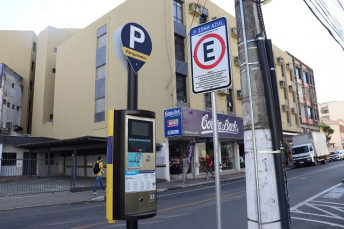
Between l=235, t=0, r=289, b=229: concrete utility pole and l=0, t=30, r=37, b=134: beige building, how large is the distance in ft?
141

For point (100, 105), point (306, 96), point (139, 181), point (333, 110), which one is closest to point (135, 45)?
point (139, 181)

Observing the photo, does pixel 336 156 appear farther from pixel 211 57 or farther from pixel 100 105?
pixel 211 57

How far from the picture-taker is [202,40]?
10.2 ft

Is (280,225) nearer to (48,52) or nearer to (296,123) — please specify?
(48,52)

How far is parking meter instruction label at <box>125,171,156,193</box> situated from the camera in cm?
308

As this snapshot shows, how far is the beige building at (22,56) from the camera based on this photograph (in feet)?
133

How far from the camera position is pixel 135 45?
11.9 feet

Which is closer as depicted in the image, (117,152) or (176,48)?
(117,152)

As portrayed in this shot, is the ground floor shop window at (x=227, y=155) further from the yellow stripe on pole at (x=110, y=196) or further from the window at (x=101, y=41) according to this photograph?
the yellow stripe on pole at (x=110, y=196)

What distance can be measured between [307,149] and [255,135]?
100 ft

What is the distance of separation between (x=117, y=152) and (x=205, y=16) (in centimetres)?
2593

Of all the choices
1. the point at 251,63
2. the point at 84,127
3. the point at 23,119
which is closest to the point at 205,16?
the point at 84,127

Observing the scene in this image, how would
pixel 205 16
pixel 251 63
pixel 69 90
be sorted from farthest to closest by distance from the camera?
pixel 69 90, pixel 205 16, pixel 251 63

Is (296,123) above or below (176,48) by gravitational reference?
below
